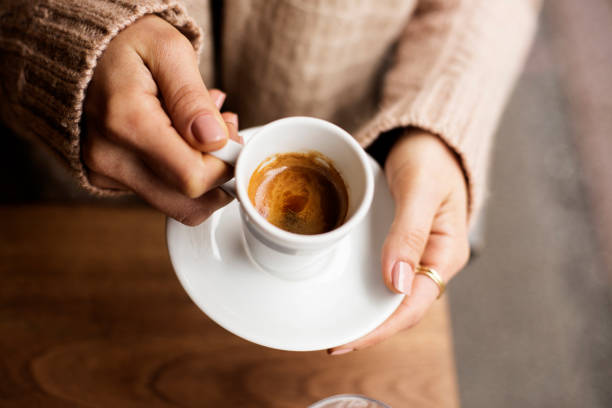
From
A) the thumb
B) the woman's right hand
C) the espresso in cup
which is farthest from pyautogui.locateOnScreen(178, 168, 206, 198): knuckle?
the thumb

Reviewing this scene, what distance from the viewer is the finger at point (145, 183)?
491mm

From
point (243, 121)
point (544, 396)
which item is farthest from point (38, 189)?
point (544, 396)

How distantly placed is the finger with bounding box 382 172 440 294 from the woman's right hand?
8.9 inches

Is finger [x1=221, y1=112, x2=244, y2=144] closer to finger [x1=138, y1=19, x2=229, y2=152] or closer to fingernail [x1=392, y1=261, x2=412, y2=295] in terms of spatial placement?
finger [x1=138, y1=19, x2=229, y2=152]

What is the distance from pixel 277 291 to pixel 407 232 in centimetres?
19

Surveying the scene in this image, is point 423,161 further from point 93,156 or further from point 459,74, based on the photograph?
point 93,156

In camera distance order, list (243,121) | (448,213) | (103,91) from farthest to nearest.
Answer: (243,121), (448,213), (103,91)

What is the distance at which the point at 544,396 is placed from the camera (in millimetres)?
1361

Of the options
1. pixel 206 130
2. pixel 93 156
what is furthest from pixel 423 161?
pixel 93 156

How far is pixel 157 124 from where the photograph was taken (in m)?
0.45

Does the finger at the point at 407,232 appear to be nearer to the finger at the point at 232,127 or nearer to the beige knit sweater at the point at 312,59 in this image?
the beige knit sweater at the point at 312,59

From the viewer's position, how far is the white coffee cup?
1.50ft

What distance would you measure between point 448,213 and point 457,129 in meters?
0.13

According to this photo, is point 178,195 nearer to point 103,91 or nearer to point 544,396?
point 103,91
